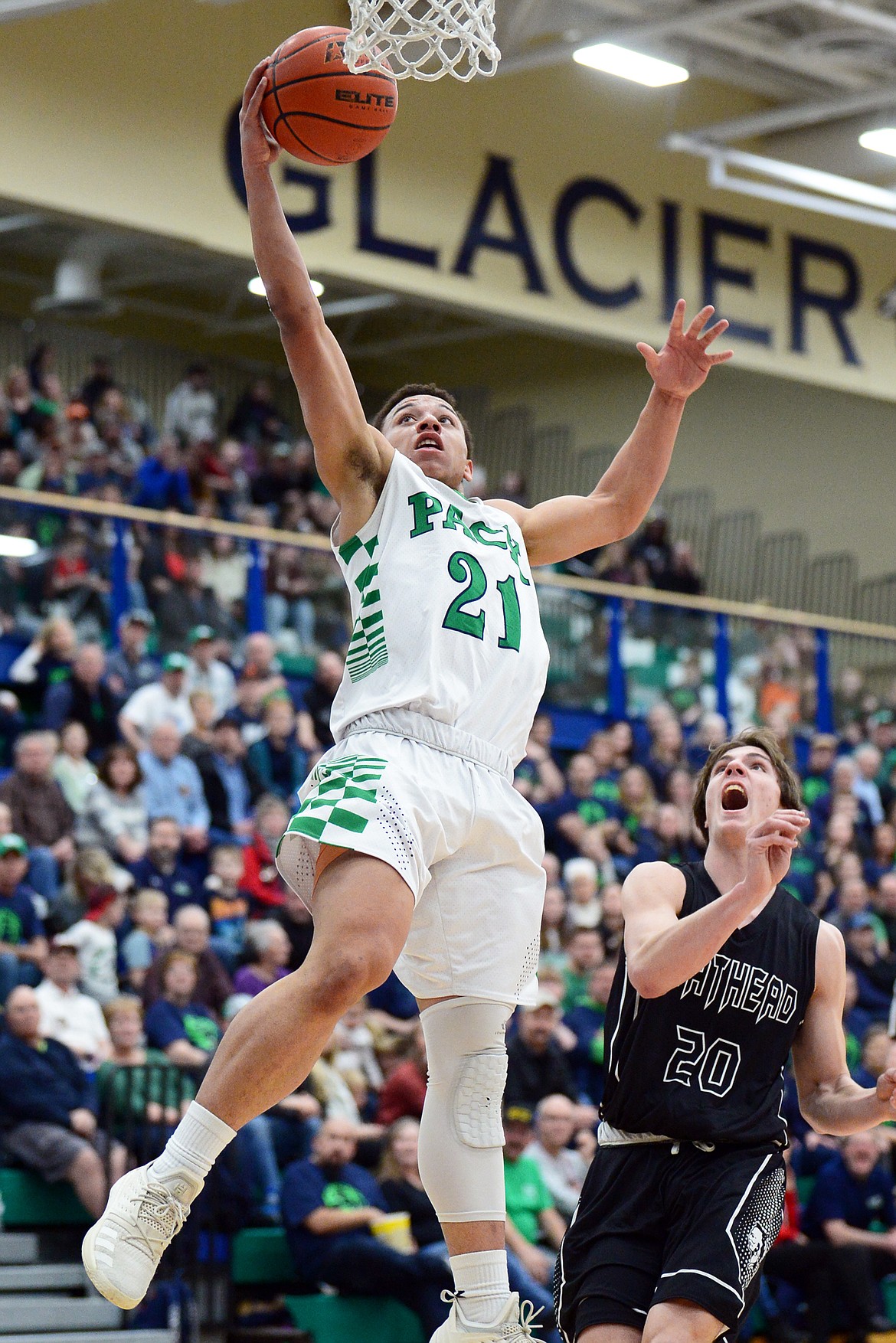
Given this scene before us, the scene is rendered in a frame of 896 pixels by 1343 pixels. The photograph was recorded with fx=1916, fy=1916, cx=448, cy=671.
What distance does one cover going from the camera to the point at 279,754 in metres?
12.9

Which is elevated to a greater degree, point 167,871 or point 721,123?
point 721,123

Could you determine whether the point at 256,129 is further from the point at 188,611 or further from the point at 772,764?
the point at 188,611

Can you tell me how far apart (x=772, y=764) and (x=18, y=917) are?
591 centimetres

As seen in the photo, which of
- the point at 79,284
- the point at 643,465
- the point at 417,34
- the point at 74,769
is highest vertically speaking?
the point at 79,284

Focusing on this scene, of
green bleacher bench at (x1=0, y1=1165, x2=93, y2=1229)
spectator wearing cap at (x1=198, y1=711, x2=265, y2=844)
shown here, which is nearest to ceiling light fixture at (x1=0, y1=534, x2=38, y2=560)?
spectator wearing cap at (x1=198, y1=711, x2=265, y2=844)

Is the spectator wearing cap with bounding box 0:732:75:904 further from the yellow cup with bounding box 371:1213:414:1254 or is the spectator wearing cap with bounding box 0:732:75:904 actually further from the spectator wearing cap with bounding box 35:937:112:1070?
the yellow cup with bounding box 371:1213:414:1254

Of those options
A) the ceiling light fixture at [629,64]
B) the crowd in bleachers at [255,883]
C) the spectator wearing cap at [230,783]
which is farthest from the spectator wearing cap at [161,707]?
the ceiling light fixture at [629,64]

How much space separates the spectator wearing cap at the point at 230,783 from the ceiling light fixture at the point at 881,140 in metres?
8.83

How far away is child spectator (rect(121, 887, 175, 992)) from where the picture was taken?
33.6 ft

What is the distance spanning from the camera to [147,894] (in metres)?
10.4

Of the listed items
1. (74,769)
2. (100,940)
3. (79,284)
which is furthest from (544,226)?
(100,940)

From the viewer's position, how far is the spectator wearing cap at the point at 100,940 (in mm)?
9992

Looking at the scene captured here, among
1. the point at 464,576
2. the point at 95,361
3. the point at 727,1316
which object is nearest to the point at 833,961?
the point at 727,1316

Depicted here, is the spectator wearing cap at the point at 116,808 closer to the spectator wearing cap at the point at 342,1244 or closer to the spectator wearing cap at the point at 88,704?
the spectator wearing cap at the point at 88,704
